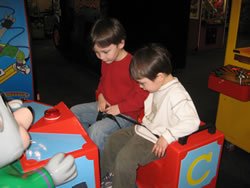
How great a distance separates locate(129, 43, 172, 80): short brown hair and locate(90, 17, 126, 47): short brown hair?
0.20 meters

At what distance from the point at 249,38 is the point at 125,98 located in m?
1.09

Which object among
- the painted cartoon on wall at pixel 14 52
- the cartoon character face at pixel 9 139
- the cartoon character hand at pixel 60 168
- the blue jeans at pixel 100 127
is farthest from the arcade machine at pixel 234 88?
the painted cartoon on wall at pixel 14 52

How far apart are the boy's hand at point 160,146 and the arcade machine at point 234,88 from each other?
624 millimetres

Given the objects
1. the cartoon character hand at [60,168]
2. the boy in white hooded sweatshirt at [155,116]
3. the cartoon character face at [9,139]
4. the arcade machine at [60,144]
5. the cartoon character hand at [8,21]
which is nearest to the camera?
the cartoon character face at [9,139]

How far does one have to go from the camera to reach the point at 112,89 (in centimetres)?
136

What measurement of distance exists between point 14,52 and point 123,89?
94cm

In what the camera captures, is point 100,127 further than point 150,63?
Yes

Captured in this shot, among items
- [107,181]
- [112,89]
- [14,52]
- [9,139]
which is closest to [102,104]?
[112,89]

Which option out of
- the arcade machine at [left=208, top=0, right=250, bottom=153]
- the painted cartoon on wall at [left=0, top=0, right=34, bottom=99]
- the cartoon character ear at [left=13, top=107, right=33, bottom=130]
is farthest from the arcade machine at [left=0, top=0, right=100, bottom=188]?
the arcade machine at [left=208, top=0, right=250, bottom=153]

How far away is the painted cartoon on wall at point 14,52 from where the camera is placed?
172 centimetres

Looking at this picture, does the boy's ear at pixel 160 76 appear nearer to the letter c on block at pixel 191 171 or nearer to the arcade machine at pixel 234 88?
the letter c on block at pixel 191 171

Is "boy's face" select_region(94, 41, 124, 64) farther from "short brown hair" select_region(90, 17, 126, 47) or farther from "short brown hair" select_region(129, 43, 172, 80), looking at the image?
"short brown hair" select_region(129, 43, 172, 80)

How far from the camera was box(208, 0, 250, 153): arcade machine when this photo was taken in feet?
4.63

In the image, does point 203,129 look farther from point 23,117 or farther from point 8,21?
point 8,21
